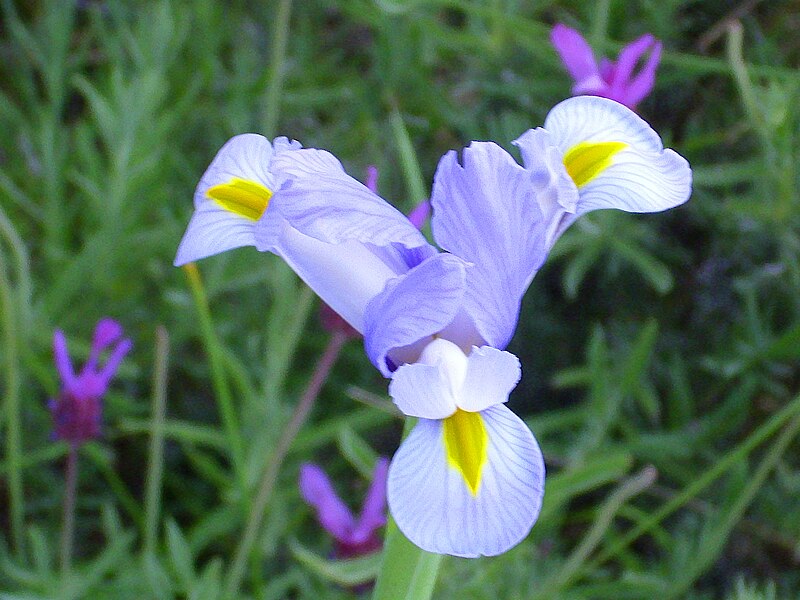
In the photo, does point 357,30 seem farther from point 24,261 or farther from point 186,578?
point 186,578

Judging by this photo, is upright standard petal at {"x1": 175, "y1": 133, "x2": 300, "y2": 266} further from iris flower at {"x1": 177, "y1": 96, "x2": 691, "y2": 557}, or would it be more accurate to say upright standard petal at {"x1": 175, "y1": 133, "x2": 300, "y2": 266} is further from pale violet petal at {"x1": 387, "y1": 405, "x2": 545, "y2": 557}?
pale violet petal at {"x1": 387, "y1": 405, "x2": 545, "y2": 557}

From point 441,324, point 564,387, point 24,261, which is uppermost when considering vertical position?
point 441,324

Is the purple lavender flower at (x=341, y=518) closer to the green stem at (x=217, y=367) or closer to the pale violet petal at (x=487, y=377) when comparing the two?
the green stem at (x=217, y=367)

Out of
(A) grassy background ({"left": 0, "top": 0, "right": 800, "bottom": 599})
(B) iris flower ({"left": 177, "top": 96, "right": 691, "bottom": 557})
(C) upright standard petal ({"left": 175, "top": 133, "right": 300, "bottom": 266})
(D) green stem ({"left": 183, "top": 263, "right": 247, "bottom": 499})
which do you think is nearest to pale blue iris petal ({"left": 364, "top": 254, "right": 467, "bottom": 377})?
(B) iris flower ({"left": 177, "top": 96, "right": 691, "bottom": 557})

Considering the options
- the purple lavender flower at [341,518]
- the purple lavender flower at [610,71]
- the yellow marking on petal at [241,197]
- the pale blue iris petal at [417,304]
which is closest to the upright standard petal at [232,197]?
the yellow marking on petal at [241,197]

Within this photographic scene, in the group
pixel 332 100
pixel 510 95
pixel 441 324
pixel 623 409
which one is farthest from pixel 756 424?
pixel 441 324
